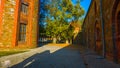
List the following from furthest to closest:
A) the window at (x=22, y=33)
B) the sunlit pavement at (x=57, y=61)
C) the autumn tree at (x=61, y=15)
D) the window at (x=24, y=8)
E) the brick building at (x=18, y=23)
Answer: the autumn tree at (x=61, y=15), the window at (x=24, y=8), the window at (x=22, y=33), the brick building at (x=18, y=23), the sunlit pavement at (x=57, y=61)

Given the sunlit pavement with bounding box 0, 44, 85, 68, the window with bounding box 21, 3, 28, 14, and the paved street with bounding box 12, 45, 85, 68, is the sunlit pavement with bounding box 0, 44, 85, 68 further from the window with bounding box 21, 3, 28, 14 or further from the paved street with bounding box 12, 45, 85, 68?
the window with bounding box 21, 3, 28, 14

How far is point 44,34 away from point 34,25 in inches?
701

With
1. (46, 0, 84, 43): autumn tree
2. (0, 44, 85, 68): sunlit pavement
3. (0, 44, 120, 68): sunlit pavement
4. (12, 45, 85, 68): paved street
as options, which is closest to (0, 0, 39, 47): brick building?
(0, 44, 85, 68): sunlit pavement

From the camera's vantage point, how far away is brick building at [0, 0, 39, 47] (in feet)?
57.8

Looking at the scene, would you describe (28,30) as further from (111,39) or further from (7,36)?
(111,39)

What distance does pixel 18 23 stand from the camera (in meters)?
18.9

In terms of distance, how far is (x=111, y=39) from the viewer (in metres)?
10.1

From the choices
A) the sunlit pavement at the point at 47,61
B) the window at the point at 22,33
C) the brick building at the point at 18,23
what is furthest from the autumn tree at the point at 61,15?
the sunlit pavement at the point at 47,61

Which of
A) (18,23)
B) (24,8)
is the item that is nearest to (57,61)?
(18,23)

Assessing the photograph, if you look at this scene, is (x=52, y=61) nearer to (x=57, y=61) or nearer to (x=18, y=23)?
(x=57, y=61)

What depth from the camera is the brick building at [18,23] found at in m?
17.6

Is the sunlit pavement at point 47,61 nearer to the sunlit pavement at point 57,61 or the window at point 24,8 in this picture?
the sunlit pavement at point 57,61

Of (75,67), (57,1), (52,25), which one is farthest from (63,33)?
(75,67)

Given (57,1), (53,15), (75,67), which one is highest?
(57,1)
